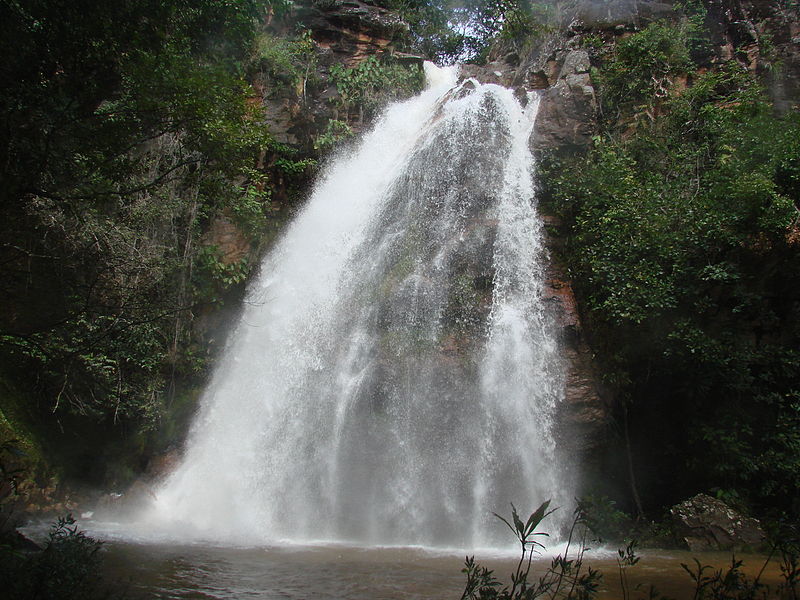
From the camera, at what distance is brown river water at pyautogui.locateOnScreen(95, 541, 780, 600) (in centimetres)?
489

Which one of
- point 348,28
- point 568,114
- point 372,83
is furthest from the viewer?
point 348,28

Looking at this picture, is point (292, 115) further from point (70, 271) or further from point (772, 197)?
point (772, 197)

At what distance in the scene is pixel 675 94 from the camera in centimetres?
1392

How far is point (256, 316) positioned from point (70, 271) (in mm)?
4019

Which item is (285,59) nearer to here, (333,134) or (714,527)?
(333,134)

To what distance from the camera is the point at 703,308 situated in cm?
989

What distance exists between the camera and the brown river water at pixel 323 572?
16.0ft

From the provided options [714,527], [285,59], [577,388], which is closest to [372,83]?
[285,59]

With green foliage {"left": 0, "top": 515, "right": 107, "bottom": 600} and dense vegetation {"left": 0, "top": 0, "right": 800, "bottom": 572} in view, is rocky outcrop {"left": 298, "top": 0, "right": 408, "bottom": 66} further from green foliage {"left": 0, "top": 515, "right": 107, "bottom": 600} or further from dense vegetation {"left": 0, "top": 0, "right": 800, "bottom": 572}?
green foliage {"left": 0, "top": 515, "right": 107, "bottom": 600}

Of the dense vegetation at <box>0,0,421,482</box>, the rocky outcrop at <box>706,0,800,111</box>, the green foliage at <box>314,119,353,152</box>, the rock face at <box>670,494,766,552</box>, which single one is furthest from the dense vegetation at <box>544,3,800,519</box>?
the dense vegetation at <box>0,0,421,482</box>

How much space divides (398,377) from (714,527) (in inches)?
220

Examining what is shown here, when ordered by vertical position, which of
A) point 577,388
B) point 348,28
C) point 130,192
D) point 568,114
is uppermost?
point 348,28

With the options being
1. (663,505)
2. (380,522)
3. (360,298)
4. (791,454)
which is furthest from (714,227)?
(380,522)

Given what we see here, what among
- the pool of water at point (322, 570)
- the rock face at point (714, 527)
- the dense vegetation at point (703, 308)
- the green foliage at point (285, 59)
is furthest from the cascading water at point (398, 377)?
the green foliage at point (285, 59)
